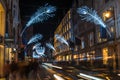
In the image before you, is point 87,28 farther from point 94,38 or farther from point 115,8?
point 115,8

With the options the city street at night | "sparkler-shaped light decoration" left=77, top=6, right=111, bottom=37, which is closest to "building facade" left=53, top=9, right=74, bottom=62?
the city street at night

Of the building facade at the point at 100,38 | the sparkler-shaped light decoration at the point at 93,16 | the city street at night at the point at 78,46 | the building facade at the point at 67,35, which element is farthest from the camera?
the building facade at the point at 67,35

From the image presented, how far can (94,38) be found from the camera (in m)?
56.8

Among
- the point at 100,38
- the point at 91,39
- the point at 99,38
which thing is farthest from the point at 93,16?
Result: the point at 91,39

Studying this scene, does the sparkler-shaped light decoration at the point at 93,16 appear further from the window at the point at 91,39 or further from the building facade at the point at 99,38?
the window at the point at 91,39

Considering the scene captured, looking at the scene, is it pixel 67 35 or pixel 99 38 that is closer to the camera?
pixel 99 38

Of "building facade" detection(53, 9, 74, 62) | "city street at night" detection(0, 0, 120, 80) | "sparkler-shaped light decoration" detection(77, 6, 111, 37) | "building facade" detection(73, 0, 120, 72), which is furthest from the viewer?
"building facade" detection(53, 9, 74, 62)

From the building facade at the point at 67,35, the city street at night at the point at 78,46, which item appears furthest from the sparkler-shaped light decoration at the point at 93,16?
the building facade at the point at 67,35

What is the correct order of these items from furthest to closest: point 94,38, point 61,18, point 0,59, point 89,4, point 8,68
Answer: point 61,18
point 89,4
point 94,38
point 0,59
point 8,68

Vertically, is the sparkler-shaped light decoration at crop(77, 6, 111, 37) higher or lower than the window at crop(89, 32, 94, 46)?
higher

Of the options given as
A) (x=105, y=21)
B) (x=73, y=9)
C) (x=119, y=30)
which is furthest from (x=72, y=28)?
(x=119, y=30)

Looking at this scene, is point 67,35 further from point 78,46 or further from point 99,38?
point 99,38

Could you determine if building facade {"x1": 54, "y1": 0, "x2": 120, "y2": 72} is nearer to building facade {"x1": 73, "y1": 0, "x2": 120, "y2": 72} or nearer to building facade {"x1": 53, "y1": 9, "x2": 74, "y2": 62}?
building facade {"x1": 73, "y1": 0, "x2": 120, "y2": 72}

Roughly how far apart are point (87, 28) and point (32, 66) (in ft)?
142
